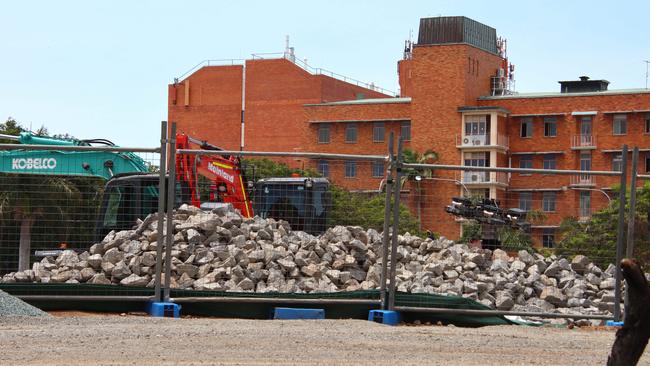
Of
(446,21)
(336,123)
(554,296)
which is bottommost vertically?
(554,296)

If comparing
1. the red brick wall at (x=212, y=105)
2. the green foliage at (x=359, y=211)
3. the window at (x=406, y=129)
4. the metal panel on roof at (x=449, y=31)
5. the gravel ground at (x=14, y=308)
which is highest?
the metal panel on roof at (x=449, y=31)

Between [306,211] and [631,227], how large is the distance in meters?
4.87

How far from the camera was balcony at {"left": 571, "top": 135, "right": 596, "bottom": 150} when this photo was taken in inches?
3706

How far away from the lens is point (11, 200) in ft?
56.7

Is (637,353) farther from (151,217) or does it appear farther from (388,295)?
(151,217)

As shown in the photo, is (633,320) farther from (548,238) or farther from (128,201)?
(128,201)

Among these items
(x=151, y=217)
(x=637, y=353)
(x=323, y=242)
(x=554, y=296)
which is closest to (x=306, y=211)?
(x=323, y=242)

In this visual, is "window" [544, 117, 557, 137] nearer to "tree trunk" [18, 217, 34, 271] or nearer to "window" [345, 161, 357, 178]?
"window" [345, 161, 357, 178]

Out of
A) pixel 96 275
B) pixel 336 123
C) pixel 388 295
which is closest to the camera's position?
pixel 388 295

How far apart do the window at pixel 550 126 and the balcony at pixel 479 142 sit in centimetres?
344

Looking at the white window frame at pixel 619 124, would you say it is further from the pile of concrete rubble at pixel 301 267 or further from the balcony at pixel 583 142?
the pile of concrete rubble at pixel 301 267

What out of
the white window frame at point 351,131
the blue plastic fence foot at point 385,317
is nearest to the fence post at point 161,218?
the blue plastic fence foot at point 385,317

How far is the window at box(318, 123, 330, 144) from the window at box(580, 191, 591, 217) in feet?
278

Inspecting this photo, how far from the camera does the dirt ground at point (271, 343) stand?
432 inches
